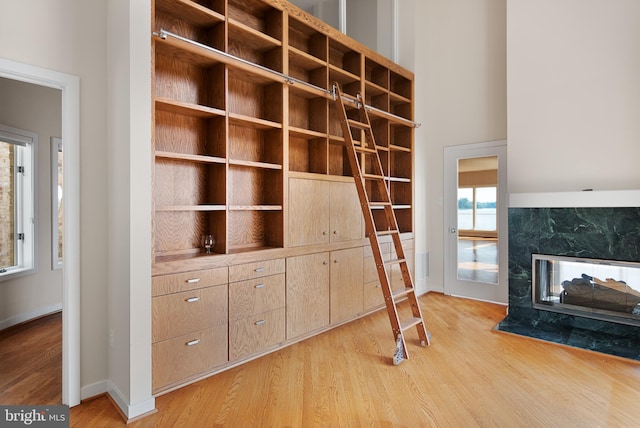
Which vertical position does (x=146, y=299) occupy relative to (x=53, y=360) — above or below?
above

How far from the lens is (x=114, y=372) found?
7.91 feet

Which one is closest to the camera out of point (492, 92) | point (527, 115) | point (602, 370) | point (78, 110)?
point (78, 110)

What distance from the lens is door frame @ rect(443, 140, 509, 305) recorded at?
15.3ft

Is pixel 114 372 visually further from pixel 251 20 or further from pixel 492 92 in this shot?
pixel 492 92

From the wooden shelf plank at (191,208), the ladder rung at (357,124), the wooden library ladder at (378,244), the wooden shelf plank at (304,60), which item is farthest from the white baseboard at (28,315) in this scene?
the ladder rung at (357,124)

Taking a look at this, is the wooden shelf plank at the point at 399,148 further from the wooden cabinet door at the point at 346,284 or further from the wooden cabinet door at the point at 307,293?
the wooden cabinet door at the point at 307,293

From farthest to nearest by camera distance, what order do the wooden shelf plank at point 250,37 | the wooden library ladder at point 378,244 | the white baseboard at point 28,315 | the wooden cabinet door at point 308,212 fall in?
the white baseboard at point 28,315 → the wooden cabinet door at point 308,212 → the wooden library ladder at point 378,244 → the wooden shelf plank at point 250,37

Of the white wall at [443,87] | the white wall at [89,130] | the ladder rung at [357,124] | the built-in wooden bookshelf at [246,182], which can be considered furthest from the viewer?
the white wall at [443,87]

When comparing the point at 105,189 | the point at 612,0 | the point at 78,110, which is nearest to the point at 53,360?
the point at 105,189

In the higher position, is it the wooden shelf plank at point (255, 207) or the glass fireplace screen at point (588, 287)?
the wooden shelf plank at point (255, 207)

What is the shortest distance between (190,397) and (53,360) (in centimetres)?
146

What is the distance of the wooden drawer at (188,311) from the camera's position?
236 centimetres

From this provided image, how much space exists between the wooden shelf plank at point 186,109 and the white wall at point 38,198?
2.39 meters

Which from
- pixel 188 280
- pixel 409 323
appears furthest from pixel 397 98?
pixel 188 280
